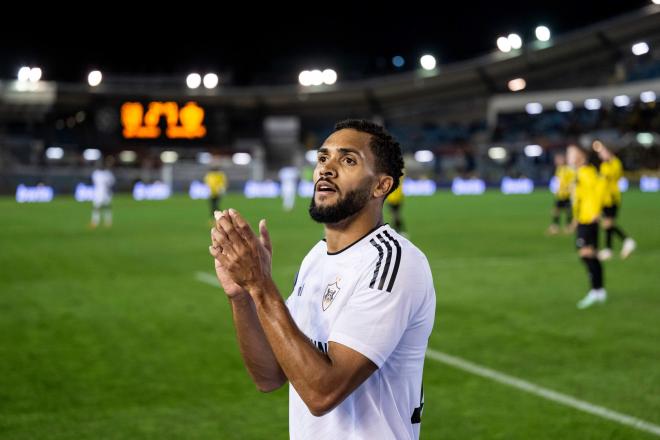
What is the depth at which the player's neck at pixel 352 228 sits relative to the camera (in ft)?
9.88

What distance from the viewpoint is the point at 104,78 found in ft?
208

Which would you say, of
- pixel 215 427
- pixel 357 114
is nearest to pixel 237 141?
pixel 357 114

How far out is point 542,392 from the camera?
272 inches

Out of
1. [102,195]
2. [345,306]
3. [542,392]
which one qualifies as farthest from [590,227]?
[102,195]

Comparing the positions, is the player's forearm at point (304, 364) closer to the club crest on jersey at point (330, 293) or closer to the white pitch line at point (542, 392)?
the club crest on jersey at point (330, 293)

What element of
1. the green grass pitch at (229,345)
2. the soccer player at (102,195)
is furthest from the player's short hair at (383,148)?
the soccer player at (102,195)

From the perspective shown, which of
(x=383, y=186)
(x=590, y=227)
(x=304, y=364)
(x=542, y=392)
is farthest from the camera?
(x=590, y=227)

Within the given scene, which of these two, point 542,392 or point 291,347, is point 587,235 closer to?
point 542,392

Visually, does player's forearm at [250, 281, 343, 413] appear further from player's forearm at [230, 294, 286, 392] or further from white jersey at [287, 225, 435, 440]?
player's forearm at [230, 294, 286, 392]

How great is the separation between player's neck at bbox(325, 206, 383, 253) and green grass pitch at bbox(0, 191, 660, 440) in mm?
3123

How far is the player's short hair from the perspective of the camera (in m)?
3.02

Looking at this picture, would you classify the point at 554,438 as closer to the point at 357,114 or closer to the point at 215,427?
the point at 215,427

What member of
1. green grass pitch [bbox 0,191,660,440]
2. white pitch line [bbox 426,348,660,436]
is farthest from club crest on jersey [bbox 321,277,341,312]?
white pitch line [bbox 426,348,660,436]

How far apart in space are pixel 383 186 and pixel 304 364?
75 cm
